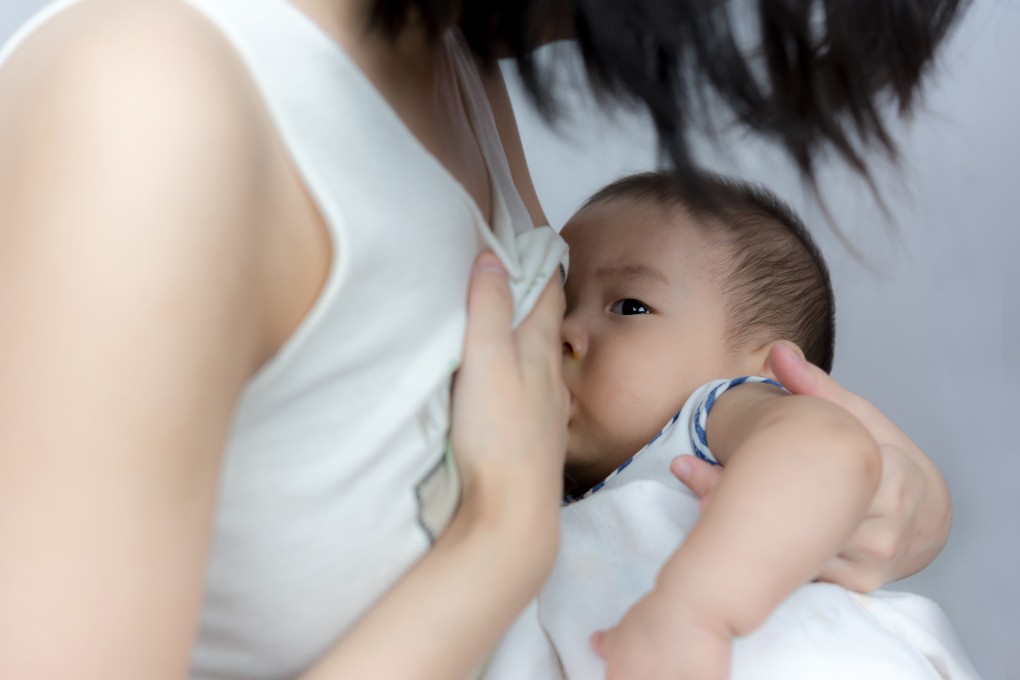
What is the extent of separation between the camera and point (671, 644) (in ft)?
2.33

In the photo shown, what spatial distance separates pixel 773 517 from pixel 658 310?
0.39 metres

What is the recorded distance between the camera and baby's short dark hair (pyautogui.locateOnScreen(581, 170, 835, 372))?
1.13 m

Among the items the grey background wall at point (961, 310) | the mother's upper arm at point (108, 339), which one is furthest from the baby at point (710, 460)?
the grey background wall at point (961, 310)

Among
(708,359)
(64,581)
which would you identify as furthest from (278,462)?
(708,359)

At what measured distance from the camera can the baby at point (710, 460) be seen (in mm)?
737

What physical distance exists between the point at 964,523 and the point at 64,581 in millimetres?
1549

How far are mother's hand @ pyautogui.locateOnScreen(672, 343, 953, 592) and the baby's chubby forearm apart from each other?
11 centimetres

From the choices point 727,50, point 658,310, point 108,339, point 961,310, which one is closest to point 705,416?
point 658,310

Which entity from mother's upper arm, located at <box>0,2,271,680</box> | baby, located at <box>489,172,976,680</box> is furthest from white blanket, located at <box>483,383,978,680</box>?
mother's upper arm, located at <box>0,2,271,680</box>

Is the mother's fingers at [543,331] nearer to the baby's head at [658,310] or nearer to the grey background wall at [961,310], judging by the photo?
the baby's head at [658,310]

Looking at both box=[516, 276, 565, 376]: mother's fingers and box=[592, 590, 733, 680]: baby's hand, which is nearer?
box=[592, 590, 733, 680]: baby's hand

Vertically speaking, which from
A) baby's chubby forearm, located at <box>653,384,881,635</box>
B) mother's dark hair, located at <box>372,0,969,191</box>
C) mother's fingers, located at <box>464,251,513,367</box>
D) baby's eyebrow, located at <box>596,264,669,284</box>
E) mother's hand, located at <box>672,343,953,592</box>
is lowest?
mother's hand, located at <box>672,343,953,592</box>

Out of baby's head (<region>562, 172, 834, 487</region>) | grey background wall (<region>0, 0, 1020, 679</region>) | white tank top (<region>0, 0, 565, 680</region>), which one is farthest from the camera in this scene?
grey background wall (<region>0, 0, 1020, 679</region>)

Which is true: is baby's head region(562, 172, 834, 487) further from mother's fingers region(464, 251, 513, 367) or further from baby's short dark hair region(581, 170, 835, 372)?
mother's fingers region(464, 251, 513, 367)
